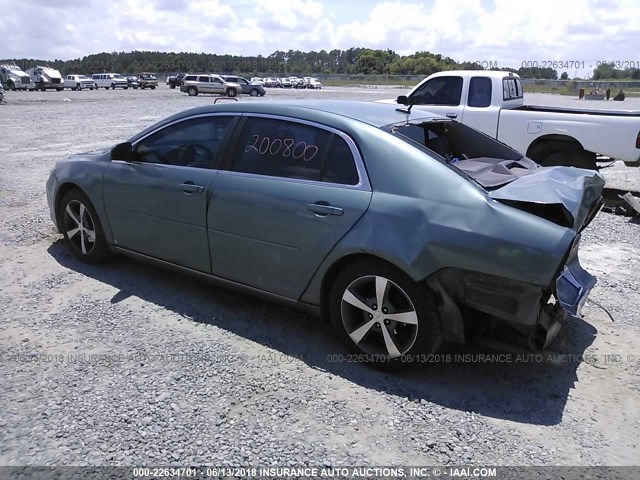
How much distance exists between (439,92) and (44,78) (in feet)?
160

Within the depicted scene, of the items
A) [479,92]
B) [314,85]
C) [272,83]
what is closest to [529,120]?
[479,92]

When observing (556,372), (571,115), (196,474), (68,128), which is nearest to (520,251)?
(556,372)

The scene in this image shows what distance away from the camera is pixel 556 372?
3553mm

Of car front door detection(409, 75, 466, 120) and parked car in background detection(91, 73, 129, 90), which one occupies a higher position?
car front door detection(409, 75, 466, 120)

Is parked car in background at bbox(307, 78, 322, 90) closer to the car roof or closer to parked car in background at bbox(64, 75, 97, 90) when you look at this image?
parked car in background at bbox(64, 75, 97, 90)

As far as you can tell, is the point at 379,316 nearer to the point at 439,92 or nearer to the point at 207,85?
the point at 439,92

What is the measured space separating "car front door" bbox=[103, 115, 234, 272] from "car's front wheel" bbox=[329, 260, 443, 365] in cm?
128

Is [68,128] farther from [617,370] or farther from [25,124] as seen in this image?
[617,370]

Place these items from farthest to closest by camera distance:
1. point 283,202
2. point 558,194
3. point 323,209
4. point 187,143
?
point 187,143, point 283,202, point 323,209, point 558,194

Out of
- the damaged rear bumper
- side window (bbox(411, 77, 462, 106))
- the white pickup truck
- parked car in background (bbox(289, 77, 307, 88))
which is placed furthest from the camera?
parked car in background (bbox(289, 77, 307, 88))

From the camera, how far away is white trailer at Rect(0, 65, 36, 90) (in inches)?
1909

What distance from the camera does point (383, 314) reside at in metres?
3.38

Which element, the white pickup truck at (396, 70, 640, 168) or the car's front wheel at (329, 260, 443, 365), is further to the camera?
the white pickup truck at (396, 70, 640, 168)

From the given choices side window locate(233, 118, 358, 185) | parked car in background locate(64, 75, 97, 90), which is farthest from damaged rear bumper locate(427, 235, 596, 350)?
parked car in background locate(64, 75, 97, 90)
